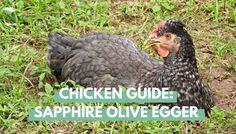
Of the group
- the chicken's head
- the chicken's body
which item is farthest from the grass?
the chicken's head

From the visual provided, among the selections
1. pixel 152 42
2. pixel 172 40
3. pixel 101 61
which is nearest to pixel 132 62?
pixel 101 61

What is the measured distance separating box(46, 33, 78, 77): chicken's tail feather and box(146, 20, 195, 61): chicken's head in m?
1.05

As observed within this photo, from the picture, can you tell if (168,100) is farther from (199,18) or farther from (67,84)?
(199,18)

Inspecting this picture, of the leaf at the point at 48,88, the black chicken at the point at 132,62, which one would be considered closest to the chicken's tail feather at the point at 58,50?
the black chicken at the point at 132,62

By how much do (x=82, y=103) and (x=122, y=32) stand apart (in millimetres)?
1984

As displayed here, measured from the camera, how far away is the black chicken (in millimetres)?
6152

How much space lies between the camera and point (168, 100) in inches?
240

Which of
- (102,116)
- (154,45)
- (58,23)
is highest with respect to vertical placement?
(58,23)

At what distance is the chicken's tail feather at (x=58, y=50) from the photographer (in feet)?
22.8

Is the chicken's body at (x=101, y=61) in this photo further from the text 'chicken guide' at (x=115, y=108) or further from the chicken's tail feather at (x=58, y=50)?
the text 'chicken guide' at (x=115, y=108)

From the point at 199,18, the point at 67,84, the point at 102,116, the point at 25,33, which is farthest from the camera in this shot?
the point at 199,18

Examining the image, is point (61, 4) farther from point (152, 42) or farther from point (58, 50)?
point (152, 42)

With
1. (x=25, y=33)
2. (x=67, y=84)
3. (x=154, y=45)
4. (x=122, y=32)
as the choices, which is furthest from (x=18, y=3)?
(x=154, y=45)

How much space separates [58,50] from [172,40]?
1324mm
